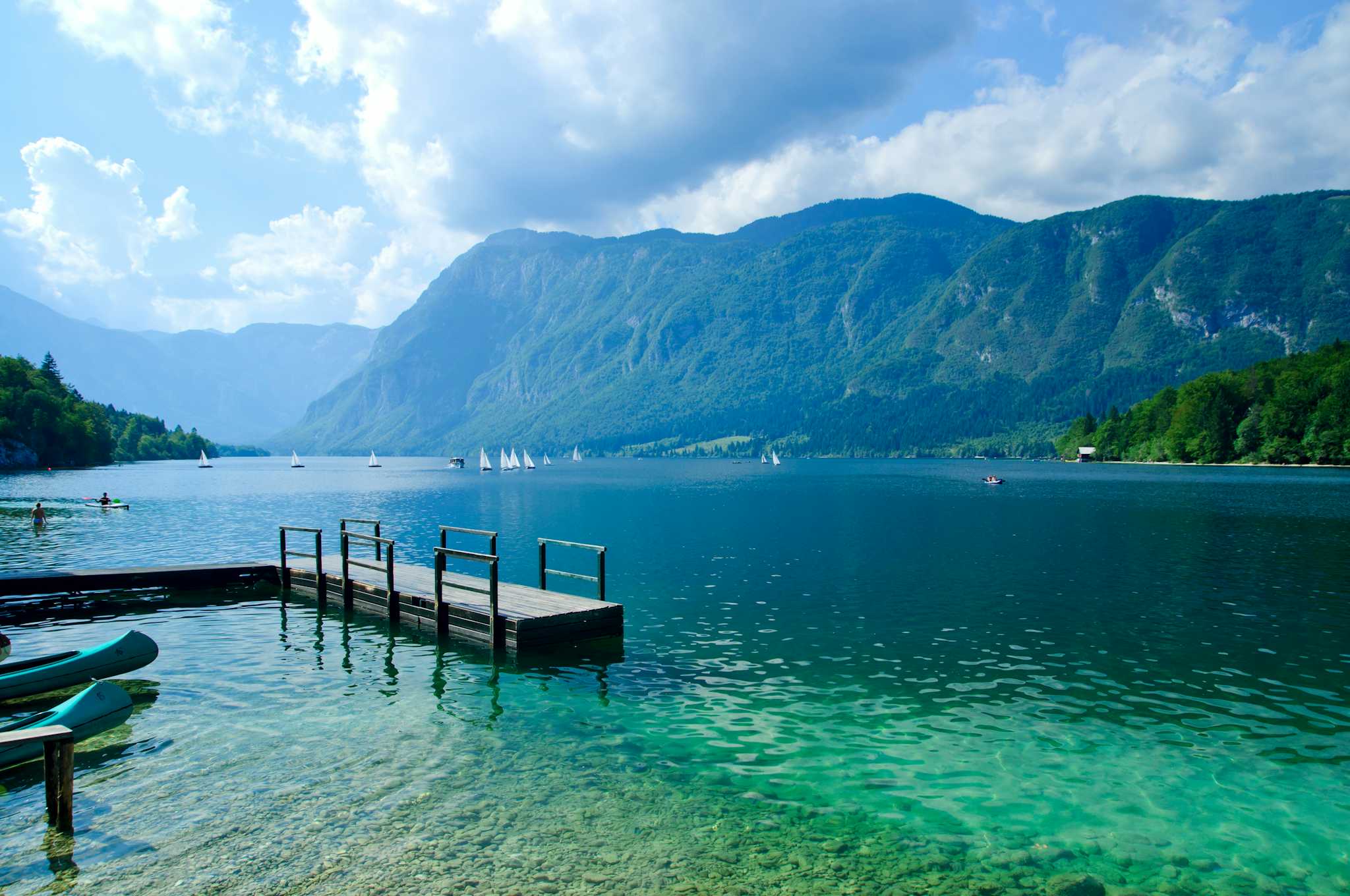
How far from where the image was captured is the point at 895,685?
65.7 feet

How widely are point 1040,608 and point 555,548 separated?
94.9 ft

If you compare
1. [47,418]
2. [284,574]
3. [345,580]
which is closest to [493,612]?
[345,580]

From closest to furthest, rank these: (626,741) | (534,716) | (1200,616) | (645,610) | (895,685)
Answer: (626,741), (534,716), (895,685), (1200,616), (645,610)

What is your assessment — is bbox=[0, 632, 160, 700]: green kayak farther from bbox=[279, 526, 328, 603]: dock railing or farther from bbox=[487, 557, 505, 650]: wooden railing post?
bbox=[279, 526, 328, 603]: dock railing

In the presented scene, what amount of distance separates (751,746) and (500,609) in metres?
11.4

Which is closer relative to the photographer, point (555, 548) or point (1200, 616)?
point (1200, 616)

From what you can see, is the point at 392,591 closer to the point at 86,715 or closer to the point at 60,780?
the point at 86,715

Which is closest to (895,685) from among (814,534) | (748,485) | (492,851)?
(492,851)

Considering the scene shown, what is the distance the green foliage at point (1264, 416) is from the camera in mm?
148000

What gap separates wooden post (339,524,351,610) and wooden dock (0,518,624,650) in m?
0.04

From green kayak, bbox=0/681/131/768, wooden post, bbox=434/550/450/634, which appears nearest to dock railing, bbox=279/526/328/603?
wooden post, bbox=434/550/450/634

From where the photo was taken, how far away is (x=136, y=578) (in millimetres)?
32719

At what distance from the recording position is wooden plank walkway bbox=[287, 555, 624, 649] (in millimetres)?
23438

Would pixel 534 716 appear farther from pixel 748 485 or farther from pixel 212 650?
pixel 748 485
